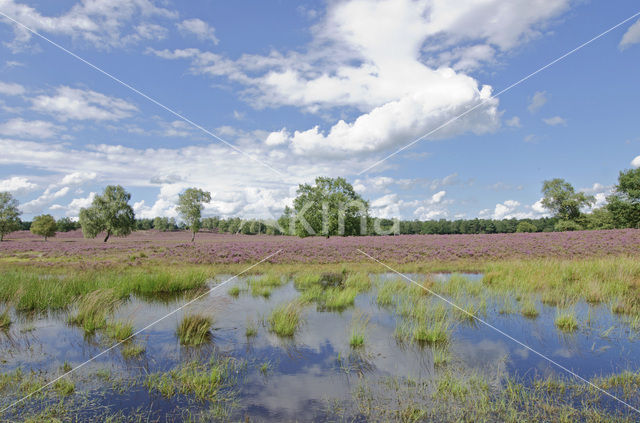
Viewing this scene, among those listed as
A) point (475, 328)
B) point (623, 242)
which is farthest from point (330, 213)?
point (475, 328)

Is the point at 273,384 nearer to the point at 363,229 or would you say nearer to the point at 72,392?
the point at 72,392

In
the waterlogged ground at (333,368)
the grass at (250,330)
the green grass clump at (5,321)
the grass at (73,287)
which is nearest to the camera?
the waterlogged ground at (333,368)

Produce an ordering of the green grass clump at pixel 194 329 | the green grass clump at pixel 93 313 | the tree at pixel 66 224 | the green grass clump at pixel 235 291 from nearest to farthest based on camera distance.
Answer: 1. the green grass clump at pixel 194 329
2. the green grass clump at pixel 93 313
3. the green grass clump at pixel 235 291
4. the tree at pixel 66 224

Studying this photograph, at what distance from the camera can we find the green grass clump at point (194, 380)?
21.1 feet

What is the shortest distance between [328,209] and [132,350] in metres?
43.1

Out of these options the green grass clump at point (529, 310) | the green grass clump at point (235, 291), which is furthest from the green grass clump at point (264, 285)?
the green grass clump at point (529, 310)

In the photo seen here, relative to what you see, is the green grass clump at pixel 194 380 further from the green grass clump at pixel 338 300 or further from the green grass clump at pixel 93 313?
the green grass clump at pixel 338 300

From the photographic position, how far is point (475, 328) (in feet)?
33.6

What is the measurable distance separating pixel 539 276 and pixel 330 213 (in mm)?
34871

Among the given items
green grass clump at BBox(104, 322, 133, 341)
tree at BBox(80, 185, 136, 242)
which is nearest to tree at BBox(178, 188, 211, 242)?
tree at BBox(80, 185, 136, 242)

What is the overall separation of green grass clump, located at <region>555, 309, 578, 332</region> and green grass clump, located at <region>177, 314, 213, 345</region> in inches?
400

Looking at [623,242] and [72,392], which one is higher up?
[623,242]

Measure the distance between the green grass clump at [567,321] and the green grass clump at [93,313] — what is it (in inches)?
535

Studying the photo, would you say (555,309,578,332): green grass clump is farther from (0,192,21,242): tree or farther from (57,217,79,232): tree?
(57,217,79,232): tree
